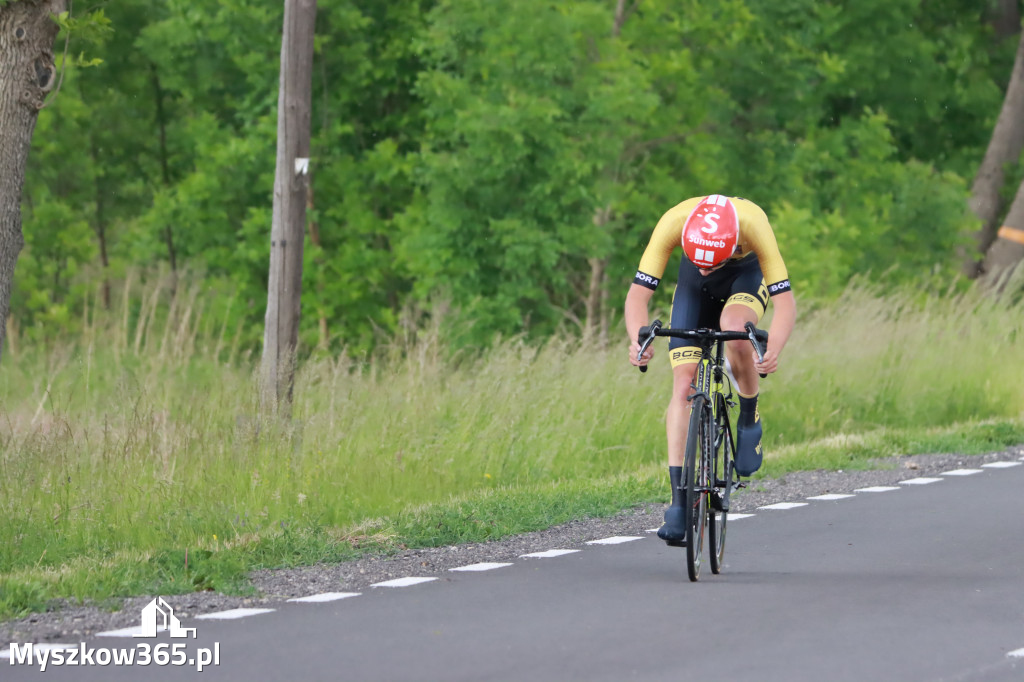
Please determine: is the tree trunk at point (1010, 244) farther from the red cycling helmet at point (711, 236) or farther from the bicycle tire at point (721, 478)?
the red cycling helmet at point (711, 236)

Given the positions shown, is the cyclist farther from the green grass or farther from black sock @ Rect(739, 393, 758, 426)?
the green grass

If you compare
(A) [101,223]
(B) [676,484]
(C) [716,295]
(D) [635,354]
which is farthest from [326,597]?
(A) [101,223]

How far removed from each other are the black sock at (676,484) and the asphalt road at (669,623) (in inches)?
18.4

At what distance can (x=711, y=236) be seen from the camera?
8.38 metres

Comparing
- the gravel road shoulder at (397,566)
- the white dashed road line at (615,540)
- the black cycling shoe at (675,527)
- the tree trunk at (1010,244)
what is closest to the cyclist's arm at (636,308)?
the black cycling shoe at (675,527)

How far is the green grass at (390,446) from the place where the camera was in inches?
376

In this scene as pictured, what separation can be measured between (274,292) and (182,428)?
7.98ft

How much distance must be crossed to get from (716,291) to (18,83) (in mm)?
4912

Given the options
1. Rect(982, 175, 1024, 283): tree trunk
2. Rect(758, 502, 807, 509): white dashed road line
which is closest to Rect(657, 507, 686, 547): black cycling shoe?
Rect(758, 502, 807, 509): white dashed road line

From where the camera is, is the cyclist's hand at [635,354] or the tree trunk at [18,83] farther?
the tree trunk at [18,83]

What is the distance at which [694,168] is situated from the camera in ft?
91.8

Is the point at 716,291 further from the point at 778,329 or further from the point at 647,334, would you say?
the point at 647,334

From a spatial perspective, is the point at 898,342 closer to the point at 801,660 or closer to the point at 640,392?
the point at 640,392

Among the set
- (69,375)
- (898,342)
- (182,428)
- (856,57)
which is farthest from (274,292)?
(856,57)
